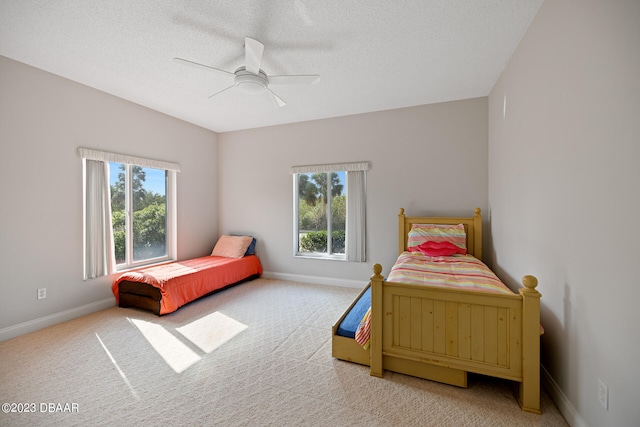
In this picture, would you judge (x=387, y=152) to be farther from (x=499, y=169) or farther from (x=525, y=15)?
(x=525, y=15)

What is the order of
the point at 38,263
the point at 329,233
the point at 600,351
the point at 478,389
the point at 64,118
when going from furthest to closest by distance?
1. the point at 329,233
2. the point at 64,118
3. the point at 38,263
4. the point at 478,389
5. the point at 600,351

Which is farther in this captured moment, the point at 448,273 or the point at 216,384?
the point at 448,273

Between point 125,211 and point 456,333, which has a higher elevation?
point 125,211

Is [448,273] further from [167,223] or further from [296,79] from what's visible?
[167,223]

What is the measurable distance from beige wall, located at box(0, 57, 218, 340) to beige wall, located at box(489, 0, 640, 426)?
14.6 ft

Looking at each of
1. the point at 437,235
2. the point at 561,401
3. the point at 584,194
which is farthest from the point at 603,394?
the point at 437,235

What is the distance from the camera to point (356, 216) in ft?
12.7

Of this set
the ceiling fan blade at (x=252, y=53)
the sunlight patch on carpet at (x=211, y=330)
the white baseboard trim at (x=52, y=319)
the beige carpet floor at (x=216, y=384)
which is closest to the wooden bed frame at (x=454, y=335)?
the beige carpet floor at (x=216, y=384)

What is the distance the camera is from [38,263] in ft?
8.59

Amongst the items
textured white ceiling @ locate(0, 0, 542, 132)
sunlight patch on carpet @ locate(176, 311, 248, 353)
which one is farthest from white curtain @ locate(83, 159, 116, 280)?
sunlight patch on carpet @ locate(176, 311, 248, 353)

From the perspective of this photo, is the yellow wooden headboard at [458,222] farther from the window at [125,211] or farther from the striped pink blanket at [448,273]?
the window at [125,211]

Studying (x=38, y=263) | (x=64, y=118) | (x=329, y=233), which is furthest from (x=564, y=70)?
(x=38, y=263)

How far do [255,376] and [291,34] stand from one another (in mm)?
2700

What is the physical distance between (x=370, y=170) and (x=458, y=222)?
1398mm
